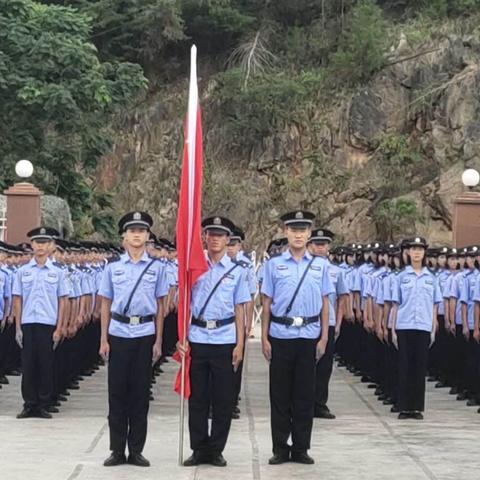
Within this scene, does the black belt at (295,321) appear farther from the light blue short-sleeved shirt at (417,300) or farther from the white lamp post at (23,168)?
the white lamp post at (23,168)

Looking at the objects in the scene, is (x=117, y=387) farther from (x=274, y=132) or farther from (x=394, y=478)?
(x=274, y=132)

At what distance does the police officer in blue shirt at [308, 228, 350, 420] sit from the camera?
1238 centimetres

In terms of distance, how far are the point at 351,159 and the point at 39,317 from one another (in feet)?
86.8

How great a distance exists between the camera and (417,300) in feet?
40.1

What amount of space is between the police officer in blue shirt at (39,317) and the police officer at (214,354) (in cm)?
318

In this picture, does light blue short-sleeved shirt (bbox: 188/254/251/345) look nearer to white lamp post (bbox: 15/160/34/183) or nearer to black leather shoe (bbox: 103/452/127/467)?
black leather shoe (bbox: 103/452/127/467)

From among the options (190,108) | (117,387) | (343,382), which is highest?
(190,108)

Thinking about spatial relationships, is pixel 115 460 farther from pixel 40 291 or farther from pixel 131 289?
pixel 40 291

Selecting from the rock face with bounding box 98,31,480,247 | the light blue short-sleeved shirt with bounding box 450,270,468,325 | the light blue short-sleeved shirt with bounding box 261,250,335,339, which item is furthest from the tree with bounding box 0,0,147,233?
the light blue short-sleeved shirt with bounding box 261,250,335,339

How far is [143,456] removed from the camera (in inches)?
372

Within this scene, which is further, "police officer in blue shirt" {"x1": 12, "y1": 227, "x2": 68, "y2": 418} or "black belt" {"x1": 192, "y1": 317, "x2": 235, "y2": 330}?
"police officer in blue shirt" {"x1": 12, "y1": 227, "x2": 68, "y2": 418}

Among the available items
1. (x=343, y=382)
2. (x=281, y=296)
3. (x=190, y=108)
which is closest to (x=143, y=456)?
(x=281, y=296)

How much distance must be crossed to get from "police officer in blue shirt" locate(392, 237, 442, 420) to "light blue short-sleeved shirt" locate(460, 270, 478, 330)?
1.52 m

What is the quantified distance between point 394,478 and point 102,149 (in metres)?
20.3
